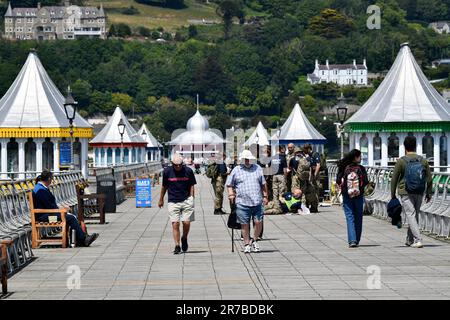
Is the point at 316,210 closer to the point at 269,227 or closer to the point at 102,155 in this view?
the point at 269,227

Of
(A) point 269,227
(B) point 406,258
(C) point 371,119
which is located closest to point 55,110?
(C) point 371,119

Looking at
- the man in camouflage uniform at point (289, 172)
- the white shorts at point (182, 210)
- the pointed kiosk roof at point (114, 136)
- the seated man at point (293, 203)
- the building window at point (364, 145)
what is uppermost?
the pointed kiosk roof at point (114, 136)

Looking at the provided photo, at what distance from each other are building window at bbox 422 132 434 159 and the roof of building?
1506cm

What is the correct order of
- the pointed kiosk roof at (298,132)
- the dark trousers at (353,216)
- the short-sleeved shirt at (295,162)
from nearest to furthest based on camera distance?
the dark trousers at (353,216)
the short-sleeved shirt at (295,162)
the pointed kiosk roof at (298,132)

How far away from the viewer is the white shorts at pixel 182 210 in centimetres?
2412

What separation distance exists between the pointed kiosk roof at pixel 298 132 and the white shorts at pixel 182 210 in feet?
197

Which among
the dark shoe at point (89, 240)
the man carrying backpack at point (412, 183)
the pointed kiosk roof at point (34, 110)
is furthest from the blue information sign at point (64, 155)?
the man carrying backpack at point (412, 183)

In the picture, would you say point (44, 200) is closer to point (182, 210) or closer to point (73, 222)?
point (73, 222)

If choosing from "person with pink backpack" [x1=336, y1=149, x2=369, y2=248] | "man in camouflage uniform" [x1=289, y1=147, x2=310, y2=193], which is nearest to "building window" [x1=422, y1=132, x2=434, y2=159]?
"man in camouflage uniform" [x1=289, y1=147, x2=310, y2=193]

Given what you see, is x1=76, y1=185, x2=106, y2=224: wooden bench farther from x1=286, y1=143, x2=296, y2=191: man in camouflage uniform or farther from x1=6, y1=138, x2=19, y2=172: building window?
x1=6, y1=138, x2=19, y2=172: building window

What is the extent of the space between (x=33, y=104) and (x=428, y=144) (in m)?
17.1

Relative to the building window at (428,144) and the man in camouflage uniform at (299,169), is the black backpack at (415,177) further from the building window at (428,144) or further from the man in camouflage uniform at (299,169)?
the building window at (428,144)

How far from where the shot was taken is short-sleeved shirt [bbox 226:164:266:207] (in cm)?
2383

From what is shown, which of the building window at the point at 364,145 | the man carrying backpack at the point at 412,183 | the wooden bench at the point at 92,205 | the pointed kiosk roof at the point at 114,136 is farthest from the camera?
the pointed kiosk roof at the point at 114,136
